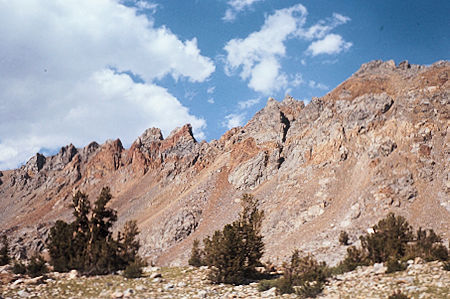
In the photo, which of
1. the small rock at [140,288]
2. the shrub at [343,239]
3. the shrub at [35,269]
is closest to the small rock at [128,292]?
the small rock at [140,288]

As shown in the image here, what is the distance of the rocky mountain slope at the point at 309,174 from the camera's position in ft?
179

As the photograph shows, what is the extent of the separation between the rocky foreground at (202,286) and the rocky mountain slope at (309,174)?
26012mm

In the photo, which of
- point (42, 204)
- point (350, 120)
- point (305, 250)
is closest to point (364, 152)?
point (350, 120)

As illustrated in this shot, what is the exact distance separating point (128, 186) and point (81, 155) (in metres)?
48.4

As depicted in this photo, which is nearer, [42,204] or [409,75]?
[409,75]

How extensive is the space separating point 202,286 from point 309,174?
60.3 m

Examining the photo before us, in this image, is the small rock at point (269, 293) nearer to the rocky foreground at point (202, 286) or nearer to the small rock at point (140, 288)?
the rocky foreground at point (202, 286)

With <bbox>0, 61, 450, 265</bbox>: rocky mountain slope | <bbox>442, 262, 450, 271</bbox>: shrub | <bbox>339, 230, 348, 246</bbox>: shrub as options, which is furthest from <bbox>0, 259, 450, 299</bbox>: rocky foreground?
<bbox>339, 230, 348, 246</bbox>: shrub

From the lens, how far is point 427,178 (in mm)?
55438

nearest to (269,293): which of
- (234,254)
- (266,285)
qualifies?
(266,285)

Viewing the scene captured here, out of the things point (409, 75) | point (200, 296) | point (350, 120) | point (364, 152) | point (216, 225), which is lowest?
point (200, 296)

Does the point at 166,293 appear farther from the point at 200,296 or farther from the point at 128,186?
the point at 128,186

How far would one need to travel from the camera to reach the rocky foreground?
41.7 ft

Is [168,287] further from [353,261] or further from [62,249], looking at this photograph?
[353,261]
